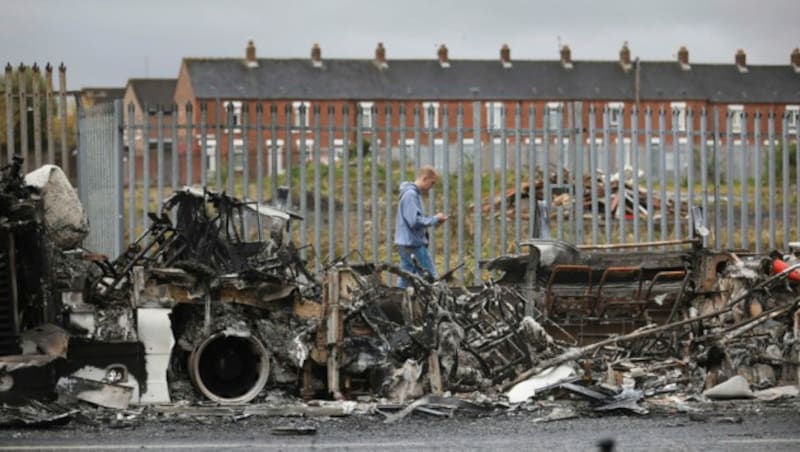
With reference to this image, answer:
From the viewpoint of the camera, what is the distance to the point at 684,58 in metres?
78.2

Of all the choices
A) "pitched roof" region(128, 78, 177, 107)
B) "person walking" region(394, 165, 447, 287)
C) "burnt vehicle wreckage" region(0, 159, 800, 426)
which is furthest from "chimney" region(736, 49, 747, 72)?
"burnt vehicle wreckage" region(0, 159, 800, 426)

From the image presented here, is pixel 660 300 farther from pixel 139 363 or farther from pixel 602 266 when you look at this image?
pixel 139 363

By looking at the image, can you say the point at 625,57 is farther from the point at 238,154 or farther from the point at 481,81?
the point at 238,154

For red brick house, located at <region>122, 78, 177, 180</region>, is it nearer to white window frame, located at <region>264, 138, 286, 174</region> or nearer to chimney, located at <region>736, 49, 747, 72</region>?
white window frame, located at <region>264, 138, 286, 174</region>

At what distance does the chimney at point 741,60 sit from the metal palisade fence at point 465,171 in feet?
201

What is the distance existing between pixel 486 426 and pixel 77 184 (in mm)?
8932

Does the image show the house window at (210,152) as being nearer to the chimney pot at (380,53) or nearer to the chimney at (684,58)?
the chimney pot at (380,53)

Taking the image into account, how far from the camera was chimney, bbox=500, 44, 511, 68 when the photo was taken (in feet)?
251

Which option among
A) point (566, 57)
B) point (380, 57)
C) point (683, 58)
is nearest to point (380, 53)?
point (380, 57)

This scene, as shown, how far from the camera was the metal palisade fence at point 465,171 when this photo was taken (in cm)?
1742

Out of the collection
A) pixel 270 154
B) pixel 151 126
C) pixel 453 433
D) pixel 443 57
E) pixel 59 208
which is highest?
pixel 443 57

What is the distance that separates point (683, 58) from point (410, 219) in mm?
64515

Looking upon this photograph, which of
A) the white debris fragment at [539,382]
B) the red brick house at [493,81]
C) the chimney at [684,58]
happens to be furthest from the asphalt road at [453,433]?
the chimney at [684,58]

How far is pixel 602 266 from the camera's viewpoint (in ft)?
47.3
